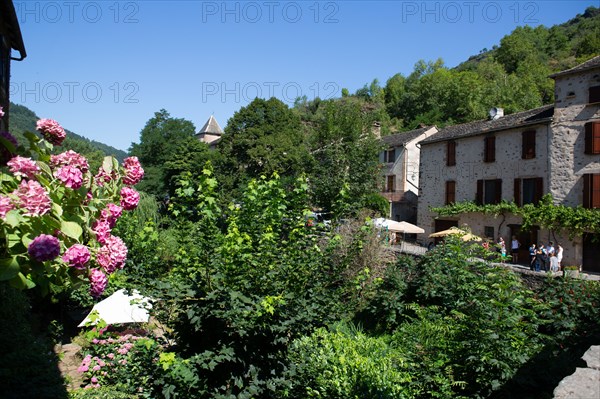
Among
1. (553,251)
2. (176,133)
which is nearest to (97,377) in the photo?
(553,251)

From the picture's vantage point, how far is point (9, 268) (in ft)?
7.99

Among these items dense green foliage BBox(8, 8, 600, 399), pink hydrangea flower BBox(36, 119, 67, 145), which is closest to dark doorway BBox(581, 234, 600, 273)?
dense green foliage BBox(8, 8, 600, 399)

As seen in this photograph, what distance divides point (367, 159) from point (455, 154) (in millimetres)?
6956

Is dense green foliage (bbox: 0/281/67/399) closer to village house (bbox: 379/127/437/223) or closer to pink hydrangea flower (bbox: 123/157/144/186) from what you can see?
pink hydrangea flower (bbox: 123/157/144/186)

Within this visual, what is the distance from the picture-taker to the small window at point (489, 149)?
1000 inches

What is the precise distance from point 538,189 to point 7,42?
76.5 feet

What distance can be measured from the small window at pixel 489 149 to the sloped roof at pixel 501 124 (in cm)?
55

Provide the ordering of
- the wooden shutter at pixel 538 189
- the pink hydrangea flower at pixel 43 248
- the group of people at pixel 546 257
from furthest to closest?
1. the wooden shutter at pixel 538 189
2. the group of people at pixel 546 257
3. the pink hydrangea flower at pixel 43 248

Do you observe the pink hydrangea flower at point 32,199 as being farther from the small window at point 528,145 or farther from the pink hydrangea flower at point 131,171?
the small window at point 528,145

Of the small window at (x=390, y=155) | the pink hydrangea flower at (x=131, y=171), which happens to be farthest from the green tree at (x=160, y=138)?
the pink hydrangea flower at (x=131, y=171)

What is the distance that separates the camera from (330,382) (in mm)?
7043

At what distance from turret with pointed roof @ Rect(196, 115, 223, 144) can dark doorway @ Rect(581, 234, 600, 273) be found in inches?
2423

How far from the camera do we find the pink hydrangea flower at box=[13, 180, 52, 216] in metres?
2.49

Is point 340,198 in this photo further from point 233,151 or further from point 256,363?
point 233,151
